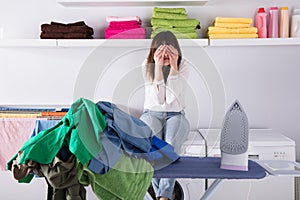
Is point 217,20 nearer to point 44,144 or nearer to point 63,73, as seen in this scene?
point 63,73

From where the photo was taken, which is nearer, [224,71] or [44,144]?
[44,144]

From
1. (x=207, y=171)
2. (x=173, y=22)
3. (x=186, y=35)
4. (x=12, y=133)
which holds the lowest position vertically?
(x=12, y=133)

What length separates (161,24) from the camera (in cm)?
347

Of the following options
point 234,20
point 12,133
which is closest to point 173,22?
point 234,20

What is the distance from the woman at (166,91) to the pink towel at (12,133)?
2.69ft

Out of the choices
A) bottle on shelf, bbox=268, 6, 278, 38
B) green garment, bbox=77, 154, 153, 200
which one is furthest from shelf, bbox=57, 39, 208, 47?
green garment, bbox=77, 154, 153, 200

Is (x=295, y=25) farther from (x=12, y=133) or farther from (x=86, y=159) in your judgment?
(x=86, y=159)

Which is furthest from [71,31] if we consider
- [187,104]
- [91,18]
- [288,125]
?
[288,125]

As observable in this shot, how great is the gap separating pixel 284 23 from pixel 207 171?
2.09 m

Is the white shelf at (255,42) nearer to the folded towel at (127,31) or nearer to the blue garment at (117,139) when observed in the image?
the folded towel at (127,31)

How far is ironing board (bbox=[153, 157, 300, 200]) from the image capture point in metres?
1.79

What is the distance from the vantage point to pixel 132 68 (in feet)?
12.2

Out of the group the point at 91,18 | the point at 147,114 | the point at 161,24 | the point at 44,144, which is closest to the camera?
the point at 44,144

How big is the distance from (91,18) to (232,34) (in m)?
1.07
